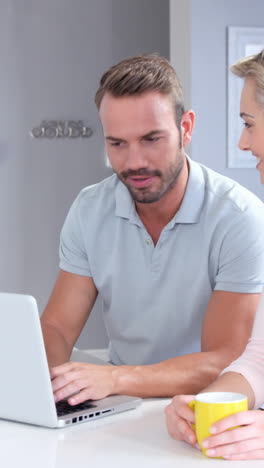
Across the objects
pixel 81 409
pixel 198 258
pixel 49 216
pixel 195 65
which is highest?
pixel 195 65

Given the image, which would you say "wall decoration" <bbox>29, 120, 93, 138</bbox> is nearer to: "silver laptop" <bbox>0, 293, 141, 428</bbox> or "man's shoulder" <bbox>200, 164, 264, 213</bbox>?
"man's shoulder" <bbox>200, 164, 264, 213</bbox>

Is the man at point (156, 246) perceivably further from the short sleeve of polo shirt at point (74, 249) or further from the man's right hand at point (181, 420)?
the man's right hand at point (181, 420)

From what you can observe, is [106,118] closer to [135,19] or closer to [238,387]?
[238,387]

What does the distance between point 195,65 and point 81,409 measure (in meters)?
2.92

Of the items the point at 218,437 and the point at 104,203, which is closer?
the point at 218,437

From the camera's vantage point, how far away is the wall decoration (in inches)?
196

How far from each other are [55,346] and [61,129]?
3.03 metres

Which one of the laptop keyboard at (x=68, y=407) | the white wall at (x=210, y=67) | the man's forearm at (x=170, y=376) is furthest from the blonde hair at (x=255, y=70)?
the white wall at (x=210, y=67)

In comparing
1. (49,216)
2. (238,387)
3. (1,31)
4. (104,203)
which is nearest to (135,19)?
(1,31)

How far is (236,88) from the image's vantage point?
Answer: 431 centimetres

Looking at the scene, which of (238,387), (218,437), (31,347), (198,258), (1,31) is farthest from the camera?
(1,31)

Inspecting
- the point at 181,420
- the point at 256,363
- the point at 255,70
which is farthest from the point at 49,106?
the point at 181,420

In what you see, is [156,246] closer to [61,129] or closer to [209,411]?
[209,411]

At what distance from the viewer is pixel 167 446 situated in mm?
1438
